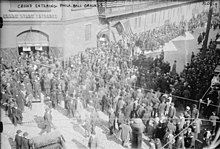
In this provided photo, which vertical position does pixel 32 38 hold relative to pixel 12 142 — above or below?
above

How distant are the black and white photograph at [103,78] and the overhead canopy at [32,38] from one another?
1.4 inches

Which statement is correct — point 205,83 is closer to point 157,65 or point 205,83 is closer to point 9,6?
point 157,65

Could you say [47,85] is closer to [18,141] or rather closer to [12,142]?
[12,142]

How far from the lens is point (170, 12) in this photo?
963 centimetres

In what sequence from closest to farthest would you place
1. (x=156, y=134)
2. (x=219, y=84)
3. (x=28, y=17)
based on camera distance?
(x=156, y=134) < (x=28, y=17) < (x=219, y=84)

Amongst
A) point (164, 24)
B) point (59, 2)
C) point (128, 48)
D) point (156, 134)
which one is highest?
point (59, 2)

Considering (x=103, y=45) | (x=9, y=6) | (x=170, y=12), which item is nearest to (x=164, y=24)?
(x=170, y=12)

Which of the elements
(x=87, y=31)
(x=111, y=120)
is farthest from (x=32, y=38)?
(x=111, y=120)

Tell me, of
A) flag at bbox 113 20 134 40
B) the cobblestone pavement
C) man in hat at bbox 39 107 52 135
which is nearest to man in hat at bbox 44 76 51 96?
the cobblestone pavement

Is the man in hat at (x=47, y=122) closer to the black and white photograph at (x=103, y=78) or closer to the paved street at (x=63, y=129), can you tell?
the black and white photograph at (x=103, y=78)

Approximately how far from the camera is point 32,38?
9.12 meters

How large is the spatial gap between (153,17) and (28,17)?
4477 mm

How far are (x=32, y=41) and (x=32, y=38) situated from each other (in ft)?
0.48

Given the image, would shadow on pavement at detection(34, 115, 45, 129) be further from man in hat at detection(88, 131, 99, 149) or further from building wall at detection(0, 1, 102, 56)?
building wall at detection(0, 1, 102, 56)
